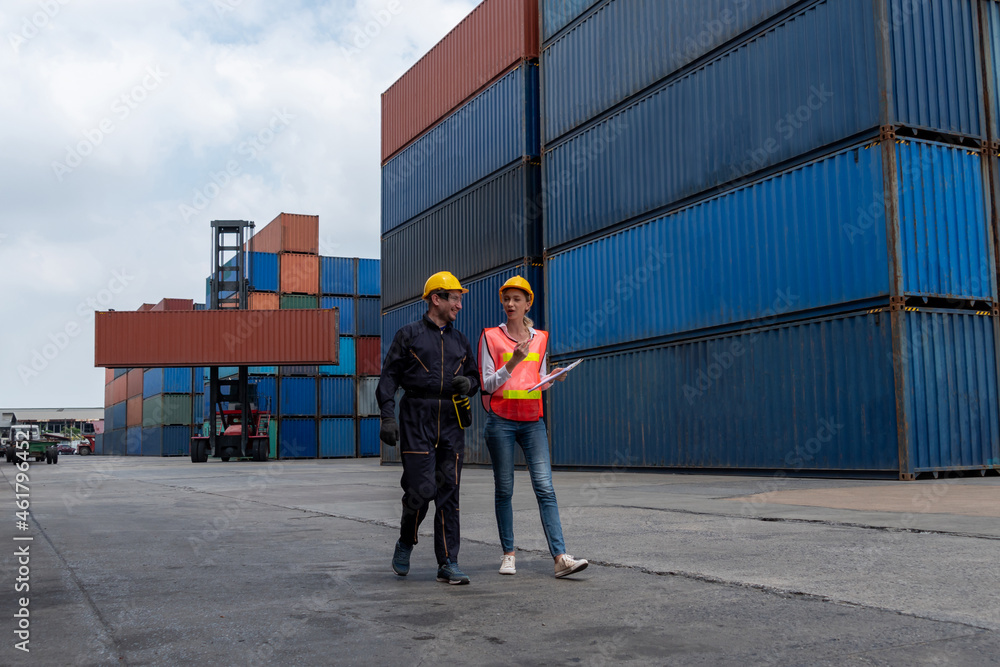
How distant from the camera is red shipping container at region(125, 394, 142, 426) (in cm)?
6353

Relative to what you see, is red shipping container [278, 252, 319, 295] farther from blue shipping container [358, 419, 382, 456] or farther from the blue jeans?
the blue jeans

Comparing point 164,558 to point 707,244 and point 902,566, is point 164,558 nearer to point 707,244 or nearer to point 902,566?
point 902,566

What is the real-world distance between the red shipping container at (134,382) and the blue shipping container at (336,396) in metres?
24.2

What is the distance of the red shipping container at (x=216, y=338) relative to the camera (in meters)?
37.7

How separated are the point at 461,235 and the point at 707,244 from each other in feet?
32.3

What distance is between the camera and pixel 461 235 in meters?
25.2

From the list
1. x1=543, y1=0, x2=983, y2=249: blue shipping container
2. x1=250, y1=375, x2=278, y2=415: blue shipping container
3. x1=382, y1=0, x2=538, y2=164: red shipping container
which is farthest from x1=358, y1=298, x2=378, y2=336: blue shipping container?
x1=543, y1=0, x2=983, y2=249: blue shipping container

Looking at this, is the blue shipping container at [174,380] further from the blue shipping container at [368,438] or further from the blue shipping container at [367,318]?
the blue shipping container at [368,438]

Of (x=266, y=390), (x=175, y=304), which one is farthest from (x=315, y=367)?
(x=175, y=304)

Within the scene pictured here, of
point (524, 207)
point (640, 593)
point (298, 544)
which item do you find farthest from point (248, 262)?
point (640, 593)

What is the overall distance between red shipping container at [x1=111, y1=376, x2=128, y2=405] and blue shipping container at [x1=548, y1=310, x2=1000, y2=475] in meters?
59.4

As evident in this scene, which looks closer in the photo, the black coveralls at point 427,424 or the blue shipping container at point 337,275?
the black coveralls at point 427,424

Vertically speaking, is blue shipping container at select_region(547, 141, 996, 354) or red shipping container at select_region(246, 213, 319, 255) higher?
red shipping container at select_region(246, 213, 319, 255)

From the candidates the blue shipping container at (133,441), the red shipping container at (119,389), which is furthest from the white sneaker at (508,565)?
the red shipping container at (119,389)
